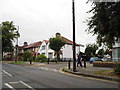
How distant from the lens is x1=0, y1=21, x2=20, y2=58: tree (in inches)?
2425

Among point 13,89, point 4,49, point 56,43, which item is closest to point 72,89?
point 13,89

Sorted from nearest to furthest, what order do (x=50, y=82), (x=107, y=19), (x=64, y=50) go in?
(x=50, y=82) < (x=107, y=19) < (x=64, y=50)

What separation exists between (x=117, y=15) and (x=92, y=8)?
2.43 meters

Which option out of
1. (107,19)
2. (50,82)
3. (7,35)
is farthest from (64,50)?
(50,82)

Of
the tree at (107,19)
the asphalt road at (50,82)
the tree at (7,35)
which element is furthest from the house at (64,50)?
the asphalt road at (50,82)

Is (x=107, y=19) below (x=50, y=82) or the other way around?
the other way around

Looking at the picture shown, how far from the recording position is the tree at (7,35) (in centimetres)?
6160

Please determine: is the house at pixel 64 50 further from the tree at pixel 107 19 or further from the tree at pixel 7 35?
the tree at pixel 107 19

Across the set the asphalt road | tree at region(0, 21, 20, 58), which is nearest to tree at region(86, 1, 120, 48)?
the asphalt road

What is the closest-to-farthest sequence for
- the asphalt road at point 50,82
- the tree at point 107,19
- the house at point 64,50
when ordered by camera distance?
the asphalt road at point 50,82 < the tree at point 107,19 < the house at point 64,50

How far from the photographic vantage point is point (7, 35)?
2451 inches

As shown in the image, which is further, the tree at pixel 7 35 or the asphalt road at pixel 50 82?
the tree at pixel 7 35

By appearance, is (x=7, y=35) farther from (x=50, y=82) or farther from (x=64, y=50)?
(x=50, y=82)

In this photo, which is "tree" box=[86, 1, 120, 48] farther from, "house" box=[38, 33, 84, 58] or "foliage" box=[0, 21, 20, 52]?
"foliage" box=[0, 21, 20, 52]
